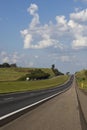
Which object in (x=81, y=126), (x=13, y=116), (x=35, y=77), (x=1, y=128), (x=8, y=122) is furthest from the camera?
(x=35, y=77)

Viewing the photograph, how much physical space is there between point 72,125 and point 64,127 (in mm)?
933

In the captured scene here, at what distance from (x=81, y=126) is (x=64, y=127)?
70 centimetres

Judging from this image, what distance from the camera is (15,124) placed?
53.0 ft

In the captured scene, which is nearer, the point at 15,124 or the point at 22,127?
the point at 22,127

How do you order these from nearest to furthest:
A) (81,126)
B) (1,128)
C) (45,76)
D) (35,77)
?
1. (1,128)
2. (81,126)
3. (35,77)
4. (45,76)

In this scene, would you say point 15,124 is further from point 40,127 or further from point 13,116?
point 13,116

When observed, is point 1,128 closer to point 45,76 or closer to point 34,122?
point 34,122

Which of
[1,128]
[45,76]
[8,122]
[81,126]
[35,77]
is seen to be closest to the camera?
[1,128]

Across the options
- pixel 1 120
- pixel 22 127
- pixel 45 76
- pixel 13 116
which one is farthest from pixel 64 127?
pixel 45 76

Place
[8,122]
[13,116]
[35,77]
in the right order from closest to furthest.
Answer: [8,122]
[13,116]
[35,77]

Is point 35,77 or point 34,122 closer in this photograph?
point 34,122

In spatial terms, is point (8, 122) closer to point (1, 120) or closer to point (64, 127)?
point (1, 120)

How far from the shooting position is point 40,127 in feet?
49.9

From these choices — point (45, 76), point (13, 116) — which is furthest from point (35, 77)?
point (13, 116)
